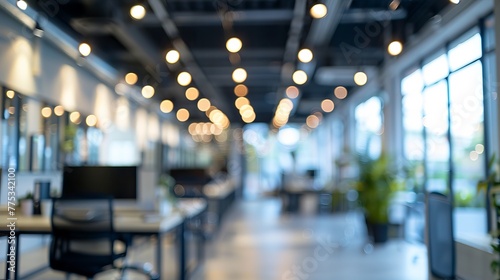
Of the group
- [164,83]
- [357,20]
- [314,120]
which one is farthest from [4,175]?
[314,120]

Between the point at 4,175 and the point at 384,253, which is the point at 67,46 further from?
the point at 384,253

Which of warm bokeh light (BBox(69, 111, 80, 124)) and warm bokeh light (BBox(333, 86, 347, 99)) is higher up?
warm bokeh light (BBox(333, 86, 347, 99))

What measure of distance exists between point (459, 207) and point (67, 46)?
19.3 feet

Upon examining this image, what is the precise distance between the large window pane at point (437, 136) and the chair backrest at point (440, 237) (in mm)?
4166

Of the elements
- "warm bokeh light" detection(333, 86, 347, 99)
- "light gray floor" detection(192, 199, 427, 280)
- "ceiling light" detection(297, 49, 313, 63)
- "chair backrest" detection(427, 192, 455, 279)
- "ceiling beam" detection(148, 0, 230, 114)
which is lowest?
"light gray floor" detection(192, 199, 427, 280)

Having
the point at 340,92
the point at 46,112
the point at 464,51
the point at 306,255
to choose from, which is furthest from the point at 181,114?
the point at 464,51

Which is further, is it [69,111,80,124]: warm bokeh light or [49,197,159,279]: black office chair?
[69,111,80,124]: warm bokeh light

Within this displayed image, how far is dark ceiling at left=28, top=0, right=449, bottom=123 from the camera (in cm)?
702

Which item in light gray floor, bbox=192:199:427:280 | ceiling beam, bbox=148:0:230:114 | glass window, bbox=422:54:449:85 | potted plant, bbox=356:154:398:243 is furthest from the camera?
potted plant, bbox=356:154:398:243

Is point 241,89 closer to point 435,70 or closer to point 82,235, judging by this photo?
point 435,70

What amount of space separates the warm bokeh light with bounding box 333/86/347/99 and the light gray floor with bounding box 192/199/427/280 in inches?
151

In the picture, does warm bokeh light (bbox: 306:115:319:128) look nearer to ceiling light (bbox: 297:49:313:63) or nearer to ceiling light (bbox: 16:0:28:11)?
ceiling light (bbox: 297:49:313:63)

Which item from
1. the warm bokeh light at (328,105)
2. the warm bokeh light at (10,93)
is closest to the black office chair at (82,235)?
the warm bokeh light at (10,93)

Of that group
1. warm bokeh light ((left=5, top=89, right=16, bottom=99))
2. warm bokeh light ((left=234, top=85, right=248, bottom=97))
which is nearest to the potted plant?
warm bokeh light ((left=5, top=89, right=16, bottom=99))
